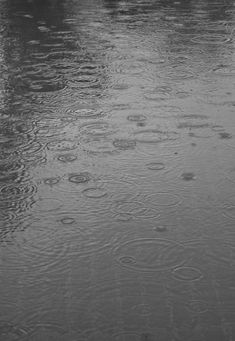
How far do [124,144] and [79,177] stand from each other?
0.56 m

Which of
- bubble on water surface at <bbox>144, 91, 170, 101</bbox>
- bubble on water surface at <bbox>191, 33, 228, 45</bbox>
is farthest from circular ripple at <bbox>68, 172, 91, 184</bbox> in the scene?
bubble on water surface at <bbox>191, 33, 228, 45</bbox>


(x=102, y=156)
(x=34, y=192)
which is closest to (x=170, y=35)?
(x=102, y=156)

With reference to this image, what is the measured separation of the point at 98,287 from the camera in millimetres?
2355

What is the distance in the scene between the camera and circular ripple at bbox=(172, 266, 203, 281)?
7.91 feet

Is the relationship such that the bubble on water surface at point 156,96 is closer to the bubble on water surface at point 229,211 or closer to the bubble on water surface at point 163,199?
the bubble on water surface at point 163,199

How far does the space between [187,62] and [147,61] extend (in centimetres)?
37

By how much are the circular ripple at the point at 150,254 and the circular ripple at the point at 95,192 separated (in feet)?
1.57

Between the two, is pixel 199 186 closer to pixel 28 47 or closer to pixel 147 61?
pixel 147 61

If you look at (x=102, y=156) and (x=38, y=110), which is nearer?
(x=102, y=156)

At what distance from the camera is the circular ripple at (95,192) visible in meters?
3.09

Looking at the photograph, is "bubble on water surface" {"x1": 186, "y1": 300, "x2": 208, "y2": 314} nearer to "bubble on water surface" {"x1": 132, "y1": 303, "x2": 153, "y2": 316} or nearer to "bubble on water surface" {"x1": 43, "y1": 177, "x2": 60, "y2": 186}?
"bubble on water surface" {"x1": 132, "y1": 303, "x2": 153, "y2": 316}

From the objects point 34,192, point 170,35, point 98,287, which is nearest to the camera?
point 98,287

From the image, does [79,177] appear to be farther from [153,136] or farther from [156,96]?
[156,96]

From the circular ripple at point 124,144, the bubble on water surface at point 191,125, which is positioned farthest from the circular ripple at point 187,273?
the bubble on water surface at point 191,125
